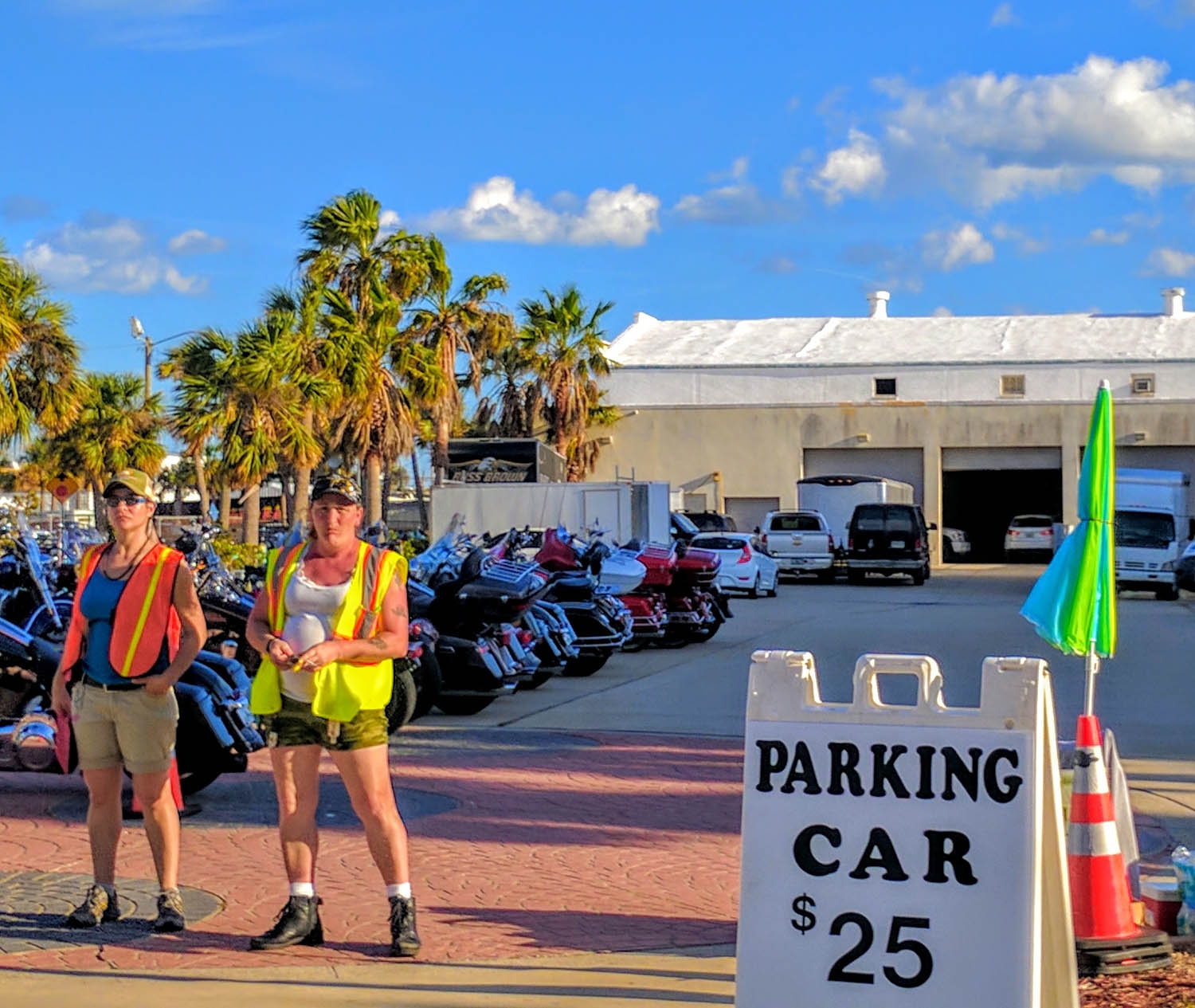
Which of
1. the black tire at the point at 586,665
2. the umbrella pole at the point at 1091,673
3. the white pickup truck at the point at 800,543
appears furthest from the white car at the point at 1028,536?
the umbrella pole at the point at 1091,673

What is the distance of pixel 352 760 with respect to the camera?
5824 mm

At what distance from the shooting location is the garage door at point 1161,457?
50781 millimetres

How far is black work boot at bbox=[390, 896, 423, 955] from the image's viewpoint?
5945 mm

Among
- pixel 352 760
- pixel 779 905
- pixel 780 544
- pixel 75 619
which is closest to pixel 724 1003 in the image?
pixel 779 905

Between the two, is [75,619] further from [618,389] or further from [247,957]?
[618,389]

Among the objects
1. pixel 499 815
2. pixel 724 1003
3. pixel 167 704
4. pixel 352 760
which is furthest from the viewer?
pixel 499 815

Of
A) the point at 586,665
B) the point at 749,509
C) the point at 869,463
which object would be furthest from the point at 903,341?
the point at 586,665

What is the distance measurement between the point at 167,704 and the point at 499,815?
2.93 metres

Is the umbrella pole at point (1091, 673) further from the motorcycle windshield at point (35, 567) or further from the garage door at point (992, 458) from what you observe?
the garage door at point (992, 458)

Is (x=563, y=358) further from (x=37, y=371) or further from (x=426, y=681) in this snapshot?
(x=426, y=681)

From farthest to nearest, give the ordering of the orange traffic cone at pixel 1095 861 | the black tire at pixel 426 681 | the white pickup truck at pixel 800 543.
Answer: the white pickup truck at pixel 800 543, the black tire at pixel 426 681, the orange traffic cone at pixel 1095 861

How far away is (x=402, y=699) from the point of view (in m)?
11.1

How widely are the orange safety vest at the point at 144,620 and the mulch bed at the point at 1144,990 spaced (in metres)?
3.44

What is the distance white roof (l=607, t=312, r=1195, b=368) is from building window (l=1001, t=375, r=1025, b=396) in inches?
20.7
